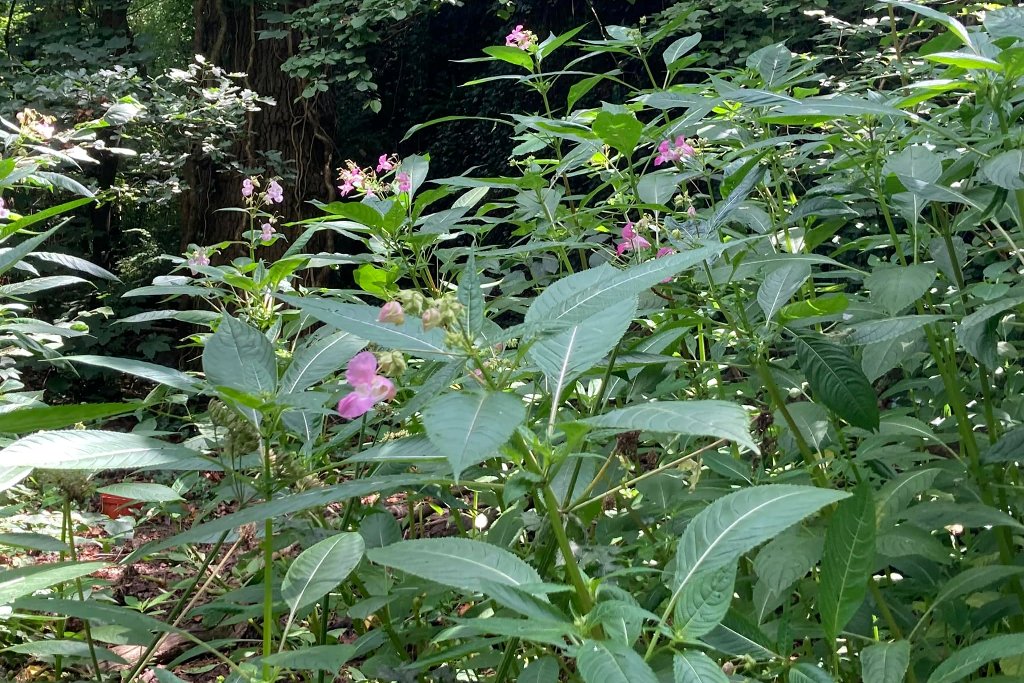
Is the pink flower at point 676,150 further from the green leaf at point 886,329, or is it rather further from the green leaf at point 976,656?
the green leaf at point 976,656

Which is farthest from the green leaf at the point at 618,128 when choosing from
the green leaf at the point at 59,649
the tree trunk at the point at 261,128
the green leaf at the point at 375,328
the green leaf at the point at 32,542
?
the tree trunk at the point at 261,128

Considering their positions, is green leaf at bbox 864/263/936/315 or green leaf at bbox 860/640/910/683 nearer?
green leaf at bbox 860/640/910/683

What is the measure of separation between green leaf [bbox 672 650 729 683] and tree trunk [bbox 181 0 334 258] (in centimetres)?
609

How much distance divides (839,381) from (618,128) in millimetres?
461

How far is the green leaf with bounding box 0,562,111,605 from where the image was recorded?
2.52 ft

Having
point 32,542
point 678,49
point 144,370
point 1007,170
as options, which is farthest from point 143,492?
point 678,49

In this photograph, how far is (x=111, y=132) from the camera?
6043 mm

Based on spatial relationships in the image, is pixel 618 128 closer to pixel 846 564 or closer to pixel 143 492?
pixel 846 564

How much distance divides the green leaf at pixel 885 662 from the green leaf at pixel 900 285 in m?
0.39

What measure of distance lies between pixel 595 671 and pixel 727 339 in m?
0.63

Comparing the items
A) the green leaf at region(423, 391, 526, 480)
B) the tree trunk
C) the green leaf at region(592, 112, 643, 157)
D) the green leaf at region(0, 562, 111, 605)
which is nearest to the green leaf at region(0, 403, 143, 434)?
the green leaf at region(0, 562, 111, 605)

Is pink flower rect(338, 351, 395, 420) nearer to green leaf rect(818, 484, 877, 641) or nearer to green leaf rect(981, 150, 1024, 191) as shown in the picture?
green leaf rect(818, 484, 877, 641)

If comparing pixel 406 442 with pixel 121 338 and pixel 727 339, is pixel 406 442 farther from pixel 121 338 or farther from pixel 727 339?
pixel 121 338

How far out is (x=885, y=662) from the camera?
752mm
